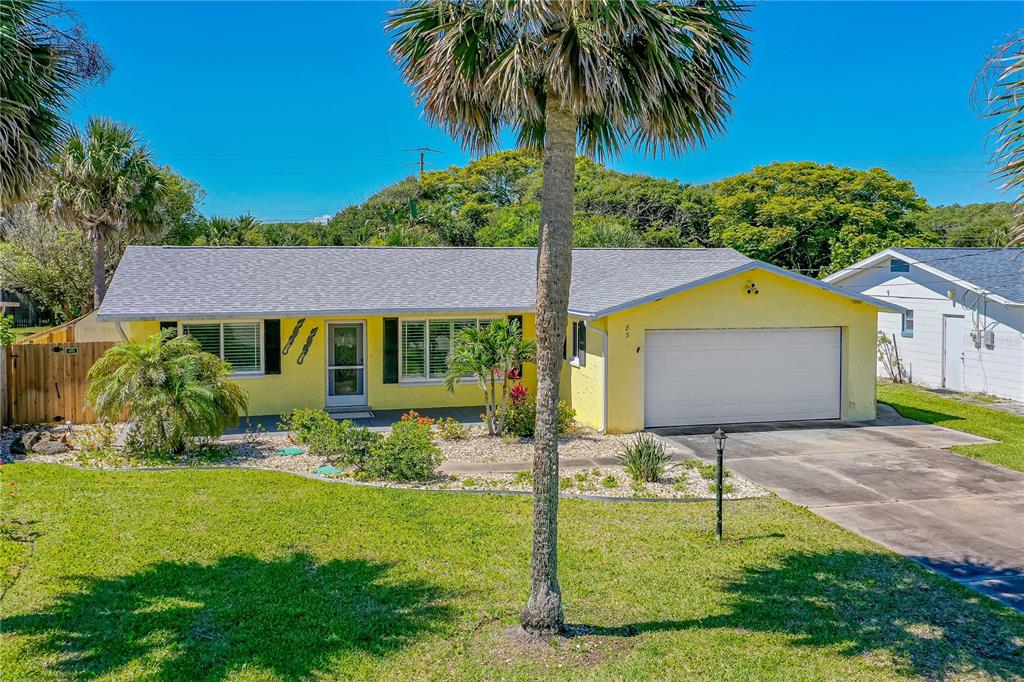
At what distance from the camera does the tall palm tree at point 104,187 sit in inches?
866

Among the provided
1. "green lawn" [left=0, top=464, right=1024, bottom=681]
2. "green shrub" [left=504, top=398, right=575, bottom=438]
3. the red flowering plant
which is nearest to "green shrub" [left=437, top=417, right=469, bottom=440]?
"green shrub" [left=504, top=398, right=575, bottom=438]

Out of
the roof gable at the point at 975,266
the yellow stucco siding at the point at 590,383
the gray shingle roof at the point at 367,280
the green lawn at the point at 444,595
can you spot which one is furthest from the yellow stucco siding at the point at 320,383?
the roof gable at the point at 975,266

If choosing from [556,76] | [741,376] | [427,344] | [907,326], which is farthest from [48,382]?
[907,326]

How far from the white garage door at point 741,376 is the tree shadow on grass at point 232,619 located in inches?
357

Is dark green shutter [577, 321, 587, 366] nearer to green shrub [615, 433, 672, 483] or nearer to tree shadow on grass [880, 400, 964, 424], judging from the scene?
green shrub [615, 433, 672, 483]

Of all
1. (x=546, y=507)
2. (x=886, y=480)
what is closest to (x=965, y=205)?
(x=886, y=480)

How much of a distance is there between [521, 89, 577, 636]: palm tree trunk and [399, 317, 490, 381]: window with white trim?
36.6 feet

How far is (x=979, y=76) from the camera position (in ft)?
21.7

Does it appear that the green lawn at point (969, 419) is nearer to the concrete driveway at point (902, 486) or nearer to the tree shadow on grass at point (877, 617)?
the concrete driveway at point (902, 486)

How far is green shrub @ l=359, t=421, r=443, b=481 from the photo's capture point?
36.8 ft

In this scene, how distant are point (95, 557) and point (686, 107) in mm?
7447

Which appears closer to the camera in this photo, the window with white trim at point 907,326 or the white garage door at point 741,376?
the white garage door at point 741,376

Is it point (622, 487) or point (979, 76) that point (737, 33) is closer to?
point (979, 76)

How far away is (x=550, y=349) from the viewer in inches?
244
